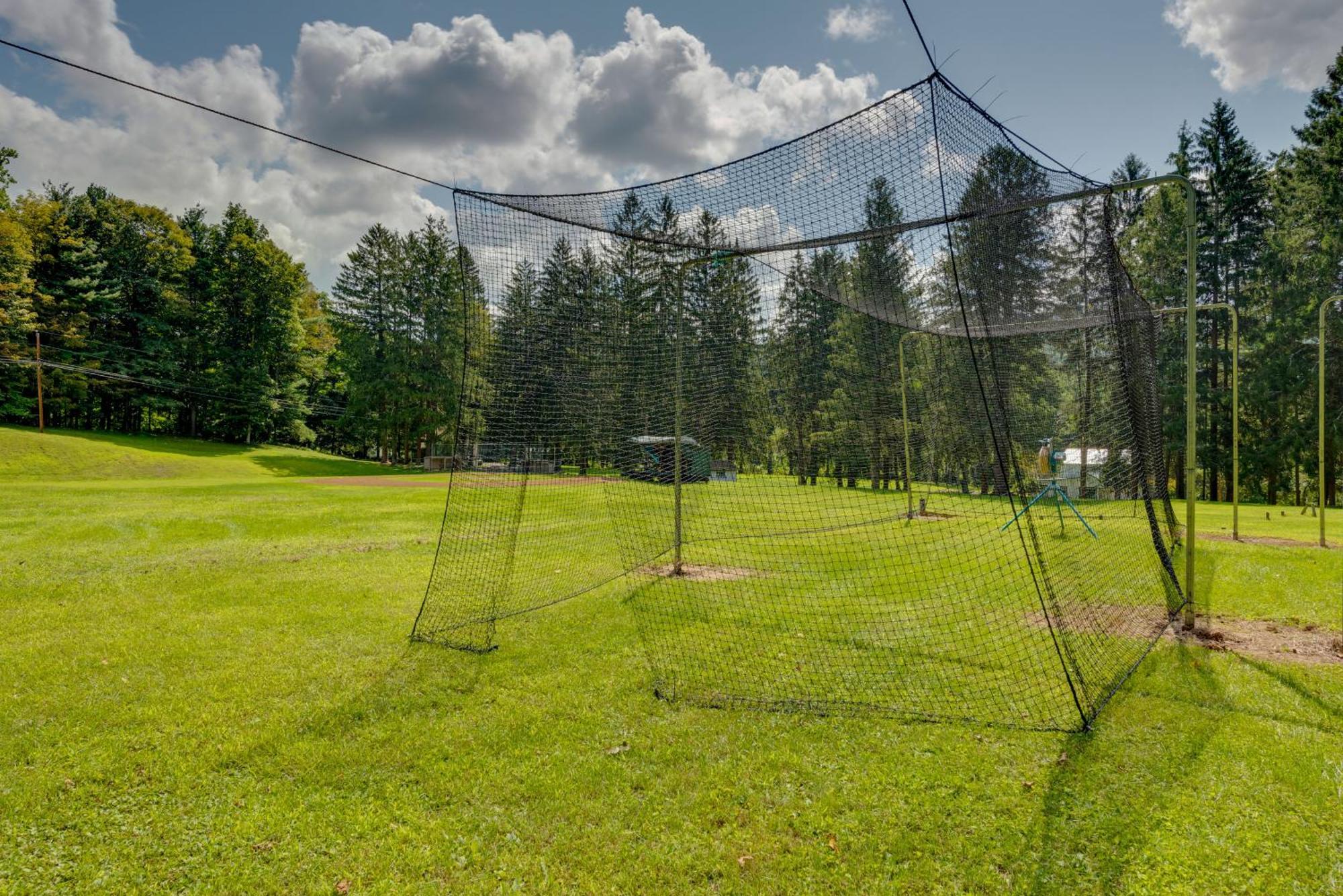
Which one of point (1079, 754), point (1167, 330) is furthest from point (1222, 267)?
point (1079, 754)

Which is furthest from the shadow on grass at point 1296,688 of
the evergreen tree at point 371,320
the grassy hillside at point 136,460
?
the evergreen tree at point 371,320

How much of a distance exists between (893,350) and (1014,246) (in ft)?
6.03

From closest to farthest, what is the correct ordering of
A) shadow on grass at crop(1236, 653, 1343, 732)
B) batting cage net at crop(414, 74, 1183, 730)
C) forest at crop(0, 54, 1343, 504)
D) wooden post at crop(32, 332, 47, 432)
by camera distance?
shadow on grass at crop(1236, 653, 1343, 732) < batting cage net at crop(414, 74, 1183, 730) < forest at crop(0, 54, 1343, 504) < wooden post at crop(32, 332, 47, 432)

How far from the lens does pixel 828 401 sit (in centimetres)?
570

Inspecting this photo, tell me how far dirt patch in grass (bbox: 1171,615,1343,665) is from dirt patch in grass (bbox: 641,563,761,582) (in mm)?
3595

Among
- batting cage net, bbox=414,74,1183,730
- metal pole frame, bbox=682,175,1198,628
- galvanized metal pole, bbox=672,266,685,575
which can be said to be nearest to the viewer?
batting cage net, bbox=414,74,1183,730

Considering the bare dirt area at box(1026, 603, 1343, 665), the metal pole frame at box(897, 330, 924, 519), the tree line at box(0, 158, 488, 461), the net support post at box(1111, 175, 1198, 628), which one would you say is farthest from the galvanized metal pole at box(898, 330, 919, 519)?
the tree line at box(0, 158, 488, 461)

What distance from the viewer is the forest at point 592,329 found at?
4.91 m

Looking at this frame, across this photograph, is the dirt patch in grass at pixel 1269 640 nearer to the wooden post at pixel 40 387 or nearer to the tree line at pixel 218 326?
the tree line at pixel 218 326

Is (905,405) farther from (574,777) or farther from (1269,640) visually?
(574,777)

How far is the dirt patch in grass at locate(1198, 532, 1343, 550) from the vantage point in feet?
26.1

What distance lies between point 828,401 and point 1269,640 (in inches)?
138

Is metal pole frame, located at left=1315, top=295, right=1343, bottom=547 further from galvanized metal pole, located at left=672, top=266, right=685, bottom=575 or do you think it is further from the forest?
galvanized metal pole, located at left=672, top=266, right=685, bottom=575

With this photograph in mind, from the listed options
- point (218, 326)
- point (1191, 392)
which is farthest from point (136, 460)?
point (1191, 392)
